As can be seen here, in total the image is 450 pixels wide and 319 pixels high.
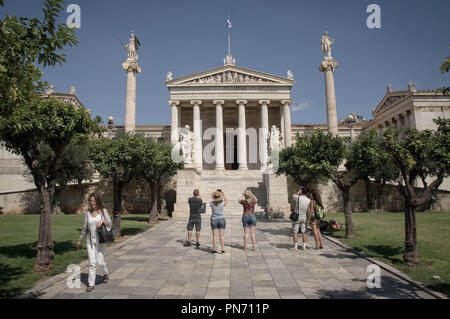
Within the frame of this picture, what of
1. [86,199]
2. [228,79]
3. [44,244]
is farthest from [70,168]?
[228,79]

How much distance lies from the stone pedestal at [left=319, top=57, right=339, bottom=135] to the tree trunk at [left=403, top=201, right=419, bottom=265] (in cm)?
Answer: 2354

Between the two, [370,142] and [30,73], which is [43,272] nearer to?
[30,73]

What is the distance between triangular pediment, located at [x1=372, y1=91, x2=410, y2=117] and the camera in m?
40.9

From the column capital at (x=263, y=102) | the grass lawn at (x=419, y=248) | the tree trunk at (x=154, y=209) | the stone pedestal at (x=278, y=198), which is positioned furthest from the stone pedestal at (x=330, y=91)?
the tree trunk at (x=154, y=209)

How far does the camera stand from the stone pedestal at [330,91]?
29578 mm

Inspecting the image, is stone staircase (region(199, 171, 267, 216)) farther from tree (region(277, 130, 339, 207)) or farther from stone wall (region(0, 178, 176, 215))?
tree (region(277, 130, 339, 207))

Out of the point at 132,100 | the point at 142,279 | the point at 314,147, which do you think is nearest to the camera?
the point at 142,279

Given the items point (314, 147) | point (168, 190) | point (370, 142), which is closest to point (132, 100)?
point (168, 190)

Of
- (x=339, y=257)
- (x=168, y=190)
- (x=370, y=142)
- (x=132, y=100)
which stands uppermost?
(x=132, y=100)

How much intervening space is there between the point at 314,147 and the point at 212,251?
6157 mm

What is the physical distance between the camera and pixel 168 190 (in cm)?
2253

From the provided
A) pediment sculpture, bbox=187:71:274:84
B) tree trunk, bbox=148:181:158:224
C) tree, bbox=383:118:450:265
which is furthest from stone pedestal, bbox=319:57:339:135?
tree, bbox=383:118:450:265

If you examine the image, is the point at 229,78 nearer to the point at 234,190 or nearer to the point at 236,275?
the point at 234,190

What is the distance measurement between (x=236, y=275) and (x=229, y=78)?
3192 centimetres
